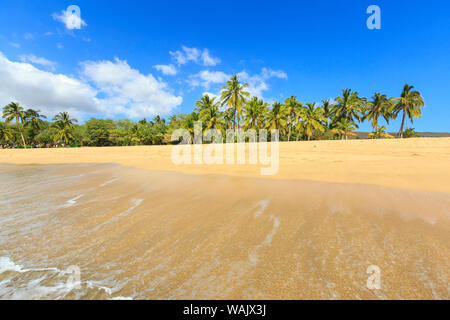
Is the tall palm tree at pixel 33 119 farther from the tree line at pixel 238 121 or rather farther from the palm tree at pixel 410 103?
the palm tree at pixel 410 103

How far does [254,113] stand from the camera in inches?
1407

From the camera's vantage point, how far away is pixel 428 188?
430 centimetres


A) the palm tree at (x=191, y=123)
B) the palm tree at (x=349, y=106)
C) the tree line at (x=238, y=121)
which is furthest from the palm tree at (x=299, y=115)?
the palm tree at (x=191, y=123)

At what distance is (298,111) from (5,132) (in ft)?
234

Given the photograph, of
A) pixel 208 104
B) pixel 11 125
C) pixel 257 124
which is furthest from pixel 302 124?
pixel 11 125

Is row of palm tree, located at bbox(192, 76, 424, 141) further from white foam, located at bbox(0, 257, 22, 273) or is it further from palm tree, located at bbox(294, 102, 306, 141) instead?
white foam, located at bbox(0, 257, 22, 273)

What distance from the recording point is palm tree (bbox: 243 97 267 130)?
117 feet

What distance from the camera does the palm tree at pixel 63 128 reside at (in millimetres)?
47406

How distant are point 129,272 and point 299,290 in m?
1.50

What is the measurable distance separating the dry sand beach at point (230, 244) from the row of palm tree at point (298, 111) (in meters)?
30.7

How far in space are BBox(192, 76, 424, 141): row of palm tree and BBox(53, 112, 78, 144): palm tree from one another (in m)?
35.2

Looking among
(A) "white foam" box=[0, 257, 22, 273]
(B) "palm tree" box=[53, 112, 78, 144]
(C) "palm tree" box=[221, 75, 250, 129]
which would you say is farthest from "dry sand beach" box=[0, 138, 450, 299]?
(B) "palm tree" box=[53, 112, 78, 144]

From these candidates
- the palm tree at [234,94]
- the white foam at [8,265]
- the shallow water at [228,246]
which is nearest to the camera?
the shallow water at [228,246]

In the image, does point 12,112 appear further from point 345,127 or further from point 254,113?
point 345,127
